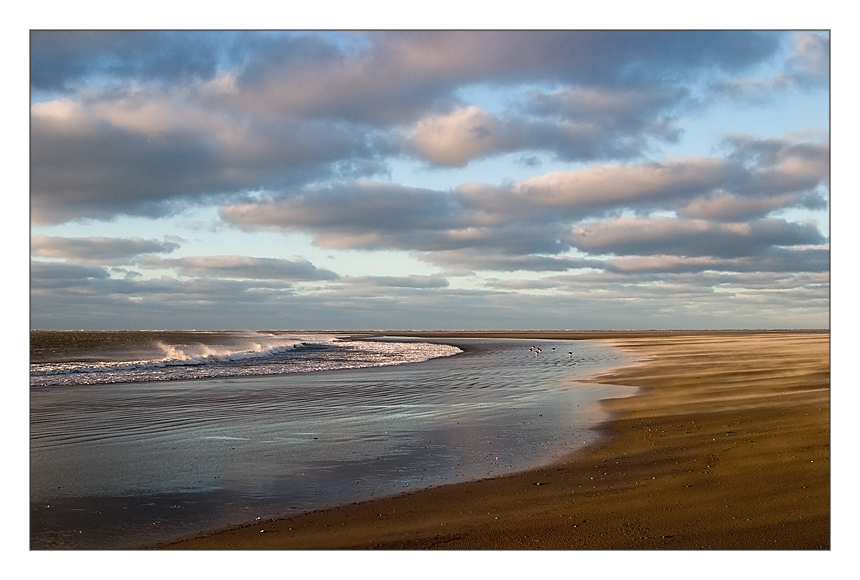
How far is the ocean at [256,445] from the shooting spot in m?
8.38

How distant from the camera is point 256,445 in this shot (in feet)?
39.0

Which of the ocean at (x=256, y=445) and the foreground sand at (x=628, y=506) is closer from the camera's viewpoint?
the foreground sand at (x=628, y=506)

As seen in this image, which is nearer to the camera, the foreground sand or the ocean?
the foreground sand

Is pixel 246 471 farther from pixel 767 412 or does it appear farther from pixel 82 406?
pixel 767 412

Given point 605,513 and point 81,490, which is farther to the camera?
point 81,490

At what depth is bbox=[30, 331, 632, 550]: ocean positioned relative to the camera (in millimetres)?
8375

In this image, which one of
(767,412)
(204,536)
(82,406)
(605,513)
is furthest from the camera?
(82,406)

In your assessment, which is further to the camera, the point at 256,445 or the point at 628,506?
the point at 256,445
